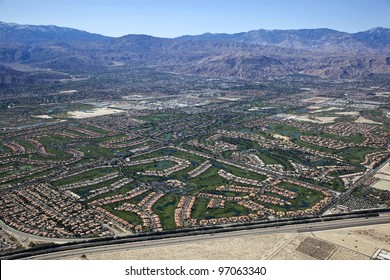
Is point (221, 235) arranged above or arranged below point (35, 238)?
above

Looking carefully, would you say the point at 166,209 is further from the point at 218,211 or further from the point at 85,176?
the point at 85,176

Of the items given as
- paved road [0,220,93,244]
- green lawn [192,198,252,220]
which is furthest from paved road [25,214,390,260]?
green lawn [192,198,252,220]

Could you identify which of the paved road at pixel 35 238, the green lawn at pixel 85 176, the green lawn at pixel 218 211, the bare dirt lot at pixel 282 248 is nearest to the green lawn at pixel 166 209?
the green lawn at pixel 218 211

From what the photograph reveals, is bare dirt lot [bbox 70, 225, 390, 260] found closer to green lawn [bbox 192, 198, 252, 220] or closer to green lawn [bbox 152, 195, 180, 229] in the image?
green lawn [bbox 152, 195, 180, 229]

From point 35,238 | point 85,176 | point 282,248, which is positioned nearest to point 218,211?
point 282,248

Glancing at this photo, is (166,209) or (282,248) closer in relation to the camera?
(282,248)

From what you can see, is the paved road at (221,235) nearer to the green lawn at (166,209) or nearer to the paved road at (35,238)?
the paved road at (35,238)

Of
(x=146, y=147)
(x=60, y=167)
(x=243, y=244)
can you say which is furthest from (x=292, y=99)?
(x=243, y=244)

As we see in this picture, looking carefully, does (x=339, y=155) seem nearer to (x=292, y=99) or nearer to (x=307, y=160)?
(x=307, y=160)
